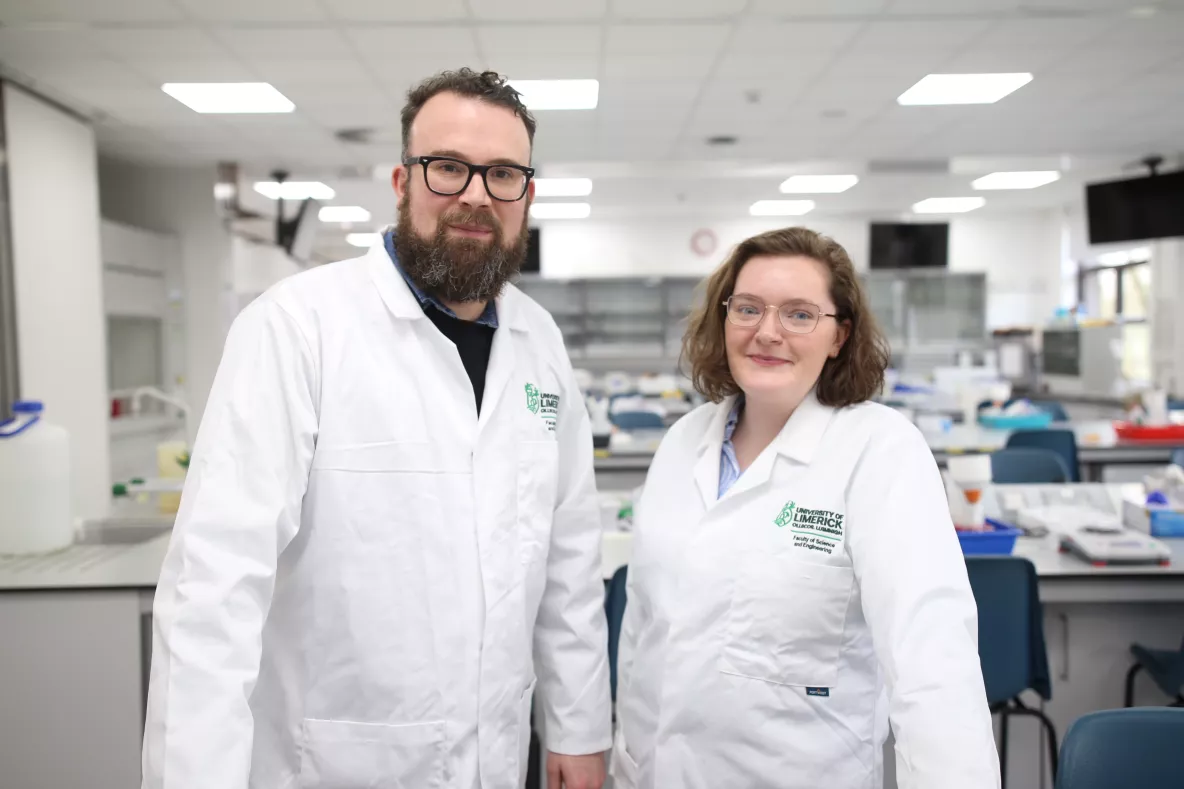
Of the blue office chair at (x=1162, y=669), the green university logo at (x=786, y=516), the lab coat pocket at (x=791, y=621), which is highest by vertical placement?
the green university logo at (x=786, y=516)

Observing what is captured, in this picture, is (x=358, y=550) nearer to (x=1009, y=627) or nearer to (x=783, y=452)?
(x=783, y=452)

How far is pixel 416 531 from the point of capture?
1.23 meters

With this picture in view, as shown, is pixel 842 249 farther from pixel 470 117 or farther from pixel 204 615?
pixel 204 615

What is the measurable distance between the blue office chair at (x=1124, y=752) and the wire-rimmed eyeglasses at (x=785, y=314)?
687 millimetres

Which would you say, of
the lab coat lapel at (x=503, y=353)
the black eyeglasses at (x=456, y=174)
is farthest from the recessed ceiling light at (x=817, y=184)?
the black eyeglasses at (x=456, y=174)

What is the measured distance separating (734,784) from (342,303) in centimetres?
97

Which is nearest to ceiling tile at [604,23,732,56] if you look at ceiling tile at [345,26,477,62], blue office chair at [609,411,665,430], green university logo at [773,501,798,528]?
ceiling tile at [345,26,477,62]

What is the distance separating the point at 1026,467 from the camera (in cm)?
371

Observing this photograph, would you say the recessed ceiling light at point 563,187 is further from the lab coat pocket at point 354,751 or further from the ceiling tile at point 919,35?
the lab coat pocket at point 354,751

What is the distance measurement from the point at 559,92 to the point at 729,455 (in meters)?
3.92

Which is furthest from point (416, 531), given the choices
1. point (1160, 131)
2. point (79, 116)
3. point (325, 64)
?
point (1160, 131)

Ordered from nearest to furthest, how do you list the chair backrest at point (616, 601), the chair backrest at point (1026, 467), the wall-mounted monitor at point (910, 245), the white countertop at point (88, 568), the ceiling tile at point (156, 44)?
1. the chair backrest at point (616, 601)
2. the white countertop at point (88, 568)
3. the chair backrest at point (1026, 467)
4. the ceiling tile at point (156, 44)
5. the wall-mounted monitor at point (910, 245)

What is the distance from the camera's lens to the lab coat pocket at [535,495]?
1340 mm

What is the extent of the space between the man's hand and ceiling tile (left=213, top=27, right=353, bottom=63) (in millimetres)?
3502
